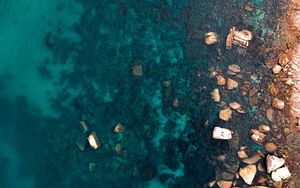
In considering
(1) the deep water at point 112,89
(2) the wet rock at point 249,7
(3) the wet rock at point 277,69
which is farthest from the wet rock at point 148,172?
(2) the wet rock at point 249,7

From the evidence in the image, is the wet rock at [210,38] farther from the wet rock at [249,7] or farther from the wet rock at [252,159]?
the wet rock at [252,159]

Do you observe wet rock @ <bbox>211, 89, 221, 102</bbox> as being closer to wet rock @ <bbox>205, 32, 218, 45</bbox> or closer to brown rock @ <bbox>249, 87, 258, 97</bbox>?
brown rock @ <bbox>249, 87, 258, 97</bbox>

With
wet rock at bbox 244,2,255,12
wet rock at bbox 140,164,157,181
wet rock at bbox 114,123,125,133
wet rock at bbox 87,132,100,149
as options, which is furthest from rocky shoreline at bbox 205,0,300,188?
wet rock at bbox 87,132,100,149

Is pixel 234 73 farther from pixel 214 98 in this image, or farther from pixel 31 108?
pixel 31 108

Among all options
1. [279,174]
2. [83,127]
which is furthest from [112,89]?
[279,174]

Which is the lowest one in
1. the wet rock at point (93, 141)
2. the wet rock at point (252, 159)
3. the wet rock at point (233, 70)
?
the wet rock at point (252, 159)

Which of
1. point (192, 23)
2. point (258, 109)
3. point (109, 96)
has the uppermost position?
point (192, 23)

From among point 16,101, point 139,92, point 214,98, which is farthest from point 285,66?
point 16,101
